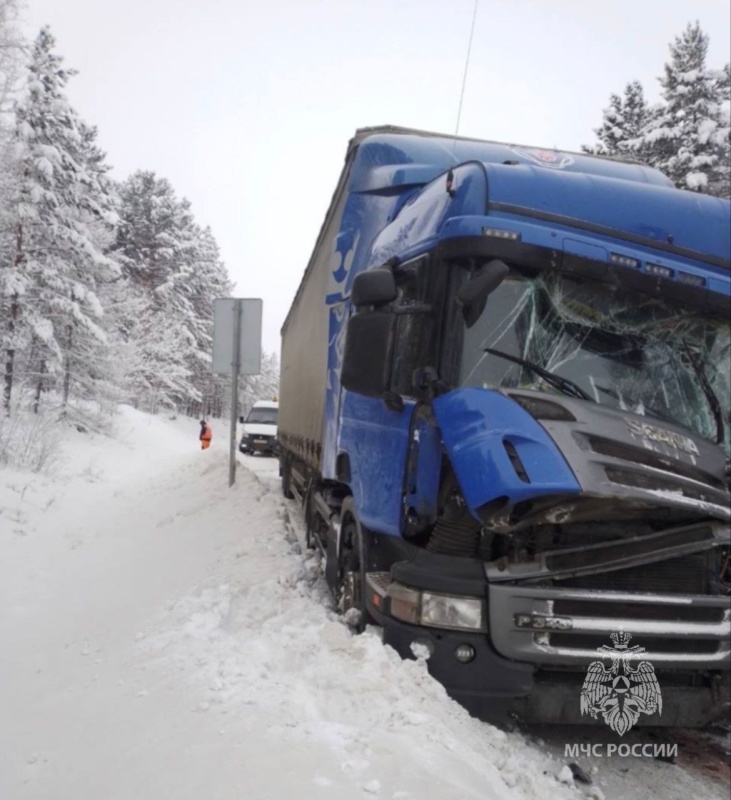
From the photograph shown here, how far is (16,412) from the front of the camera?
46.4 feet

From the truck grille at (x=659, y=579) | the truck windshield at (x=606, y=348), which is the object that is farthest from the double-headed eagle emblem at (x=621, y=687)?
the truck windshield at (x=606, y=348)

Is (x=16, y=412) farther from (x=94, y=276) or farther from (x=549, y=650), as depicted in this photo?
(x=549, y=650)

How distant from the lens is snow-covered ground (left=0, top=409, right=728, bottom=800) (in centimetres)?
264

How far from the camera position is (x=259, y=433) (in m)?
25.5

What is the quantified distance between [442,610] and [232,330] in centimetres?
767

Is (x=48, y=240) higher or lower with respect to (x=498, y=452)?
lower

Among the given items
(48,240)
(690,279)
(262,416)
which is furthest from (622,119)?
(690,279)

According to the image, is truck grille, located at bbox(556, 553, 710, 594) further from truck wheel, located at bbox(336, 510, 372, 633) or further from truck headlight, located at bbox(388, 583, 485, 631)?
truck wheel, located at bbox(336, 510, 372, 633)

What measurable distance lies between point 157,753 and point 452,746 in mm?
1371

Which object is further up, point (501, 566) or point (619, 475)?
point (619, 475)

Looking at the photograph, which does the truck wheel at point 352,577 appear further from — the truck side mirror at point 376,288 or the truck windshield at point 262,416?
the truck windshield at point 262,416

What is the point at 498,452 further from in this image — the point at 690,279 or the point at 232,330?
the point at 232,330

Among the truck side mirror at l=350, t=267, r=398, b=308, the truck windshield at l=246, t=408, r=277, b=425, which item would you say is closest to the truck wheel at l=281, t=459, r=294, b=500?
the truck side mirror at l=350, t=267, r=398, b=308

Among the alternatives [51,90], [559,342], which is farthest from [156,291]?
[559,342]
